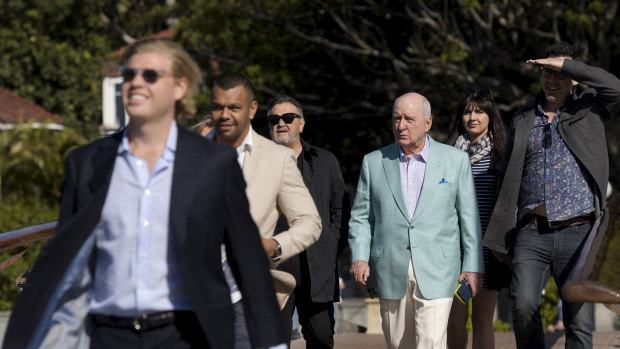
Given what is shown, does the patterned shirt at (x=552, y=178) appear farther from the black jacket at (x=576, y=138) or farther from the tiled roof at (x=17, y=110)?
the tiled roof at (x=17, y=110)

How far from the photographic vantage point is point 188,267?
3.49 metres

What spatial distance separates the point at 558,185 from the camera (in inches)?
243

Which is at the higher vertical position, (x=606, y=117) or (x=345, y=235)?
(x=606, y=117)

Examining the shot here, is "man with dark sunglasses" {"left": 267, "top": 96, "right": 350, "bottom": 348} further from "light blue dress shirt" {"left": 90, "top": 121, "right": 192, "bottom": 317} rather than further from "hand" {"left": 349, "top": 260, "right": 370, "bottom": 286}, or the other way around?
"light blue dress shirt" {"left": 90, "top": 121, "right": 192, "bottom": 317}

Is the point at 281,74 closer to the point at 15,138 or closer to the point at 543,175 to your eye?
the point at 15,138

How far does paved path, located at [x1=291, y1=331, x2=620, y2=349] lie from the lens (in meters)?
10.3

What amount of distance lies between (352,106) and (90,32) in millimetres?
33246

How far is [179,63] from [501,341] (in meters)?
8.05

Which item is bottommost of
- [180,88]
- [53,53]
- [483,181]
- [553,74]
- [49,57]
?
[483,181]

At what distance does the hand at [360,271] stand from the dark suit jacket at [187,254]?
2.87 meters

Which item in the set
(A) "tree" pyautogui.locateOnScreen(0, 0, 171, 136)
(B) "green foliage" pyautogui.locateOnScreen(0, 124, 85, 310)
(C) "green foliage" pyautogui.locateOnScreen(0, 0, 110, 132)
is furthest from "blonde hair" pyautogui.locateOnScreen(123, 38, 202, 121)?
(C) "green foliage" pyautogui.locateOnScreen(0, 0, 110, 132)

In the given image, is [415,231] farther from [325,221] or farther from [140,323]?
[140,323]

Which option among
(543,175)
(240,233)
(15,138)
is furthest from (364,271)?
(15,138)

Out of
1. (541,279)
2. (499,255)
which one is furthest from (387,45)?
(541,279)
